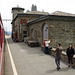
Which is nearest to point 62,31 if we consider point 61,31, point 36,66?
point 61,31

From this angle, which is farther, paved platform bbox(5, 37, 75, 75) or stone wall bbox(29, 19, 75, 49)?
stone wall bbox(29, 19, 75, 49)

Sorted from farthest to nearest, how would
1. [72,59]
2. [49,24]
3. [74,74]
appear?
[49,24]
[72,59]
[74,74]

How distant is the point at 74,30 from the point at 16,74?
11.4 m

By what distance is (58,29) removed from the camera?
1471 cm

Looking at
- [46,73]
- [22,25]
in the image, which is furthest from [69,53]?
[22,25]

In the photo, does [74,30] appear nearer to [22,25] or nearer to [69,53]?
[69,53]

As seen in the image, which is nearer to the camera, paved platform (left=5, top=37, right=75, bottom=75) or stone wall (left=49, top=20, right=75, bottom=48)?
paved platform (left=5, top=37, right=75, bottom=75)

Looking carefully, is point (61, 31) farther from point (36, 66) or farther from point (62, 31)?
point (36, 66)

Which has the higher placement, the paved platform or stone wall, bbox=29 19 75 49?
stone wall, bbox=29 19 75 49

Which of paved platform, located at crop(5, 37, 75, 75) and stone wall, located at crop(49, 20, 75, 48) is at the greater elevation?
stone wall, located at crop(49, 20, 75, 48)

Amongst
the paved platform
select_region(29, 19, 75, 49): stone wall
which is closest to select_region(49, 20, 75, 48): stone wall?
select_region(29, 19, 75, 49): stone wall

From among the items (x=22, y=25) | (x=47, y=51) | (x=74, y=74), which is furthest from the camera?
(x=22, y=25)

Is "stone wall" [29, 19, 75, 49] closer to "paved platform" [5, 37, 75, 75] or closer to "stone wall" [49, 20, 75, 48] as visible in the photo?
"stone wall" [49, 20, 75, 48]

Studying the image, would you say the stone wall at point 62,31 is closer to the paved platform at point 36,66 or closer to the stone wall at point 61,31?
the stone wall at point 61,31
